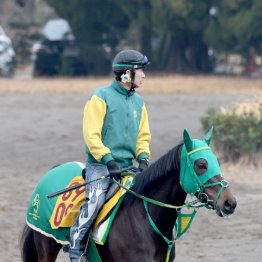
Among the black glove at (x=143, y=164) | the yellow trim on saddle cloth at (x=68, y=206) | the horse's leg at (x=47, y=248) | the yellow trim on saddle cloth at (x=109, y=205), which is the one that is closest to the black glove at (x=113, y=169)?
the yellow trim on saddle cloth at (x=109, y=205)

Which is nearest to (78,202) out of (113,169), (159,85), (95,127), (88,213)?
(88,213)

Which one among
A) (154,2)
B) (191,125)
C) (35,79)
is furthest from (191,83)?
(191,125)

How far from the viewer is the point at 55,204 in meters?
8.27

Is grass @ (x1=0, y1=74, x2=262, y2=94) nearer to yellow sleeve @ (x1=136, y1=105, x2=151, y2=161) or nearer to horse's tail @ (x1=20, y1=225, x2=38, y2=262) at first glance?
horse's tail @ (x1=20, y1=225, x2=38, y2=262)

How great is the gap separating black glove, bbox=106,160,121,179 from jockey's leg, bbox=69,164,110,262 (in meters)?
0.16

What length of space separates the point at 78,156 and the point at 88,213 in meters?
9.87

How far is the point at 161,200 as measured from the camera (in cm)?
752

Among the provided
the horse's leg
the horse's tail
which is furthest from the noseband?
the horse's tail

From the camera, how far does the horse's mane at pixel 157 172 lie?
7.40 meters

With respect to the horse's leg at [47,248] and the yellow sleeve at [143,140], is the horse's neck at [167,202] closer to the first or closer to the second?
the yellow sleeve at [143,140]

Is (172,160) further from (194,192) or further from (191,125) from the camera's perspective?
(191,125)

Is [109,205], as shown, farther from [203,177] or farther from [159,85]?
[159,85]

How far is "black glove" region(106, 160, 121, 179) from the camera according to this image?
7705 millimetres

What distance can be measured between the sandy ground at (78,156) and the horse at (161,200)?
2862 mm
